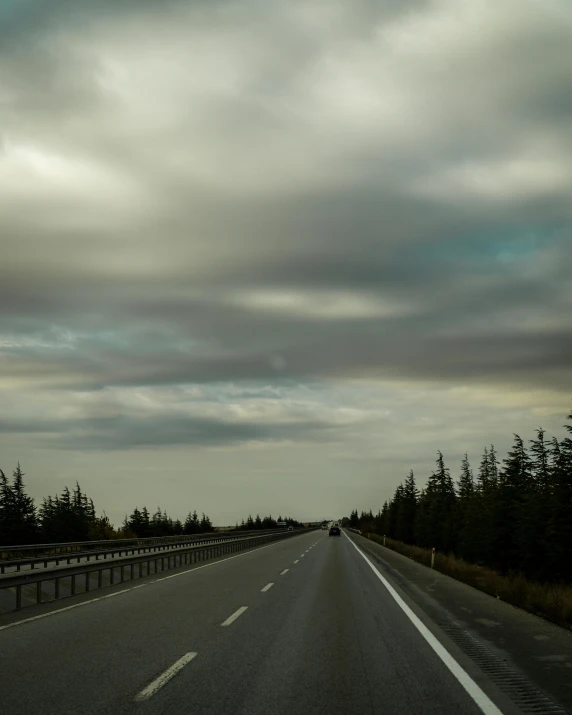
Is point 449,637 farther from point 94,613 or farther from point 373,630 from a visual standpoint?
point 94,613

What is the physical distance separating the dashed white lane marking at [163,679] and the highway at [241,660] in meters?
0.01

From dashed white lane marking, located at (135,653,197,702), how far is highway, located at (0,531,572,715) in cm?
1

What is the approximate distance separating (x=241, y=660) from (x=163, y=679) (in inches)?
56.6

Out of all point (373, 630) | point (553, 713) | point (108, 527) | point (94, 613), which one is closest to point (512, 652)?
point (373, 630)

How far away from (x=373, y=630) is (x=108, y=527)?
13980 cm

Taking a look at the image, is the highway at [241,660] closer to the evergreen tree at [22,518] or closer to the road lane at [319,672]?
the road lane at [319,672]

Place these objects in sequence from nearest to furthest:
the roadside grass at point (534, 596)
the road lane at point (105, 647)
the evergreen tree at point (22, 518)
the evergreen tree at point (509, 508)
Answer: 1. the road lane at point (105, 647)
2. the roadside grass at point (534, 596)
3. the evergreen tree at point (509, 508)
4. the evergreen tree at point (22, 518)

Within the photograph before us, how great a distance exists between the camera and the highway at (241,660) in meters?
7.06

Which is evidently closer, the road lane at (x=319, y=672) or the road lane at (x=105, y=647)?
the road lane at (x=319, y=672)

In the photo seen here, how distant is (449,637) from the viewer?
11.6 m

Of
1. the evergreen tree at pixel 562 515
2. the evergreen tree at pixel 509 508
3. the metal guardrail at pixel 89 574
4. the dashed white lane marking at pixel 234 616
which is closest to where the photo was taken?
the dashed white lane marking at pixel 234 616

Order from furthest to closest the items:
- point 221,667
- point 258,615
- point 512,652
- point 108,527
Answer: point 108,527, point 258,615, point 512,652, point 221,667

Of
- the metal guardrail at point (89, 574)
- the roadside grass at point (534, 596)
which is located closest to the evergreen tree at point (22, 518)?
the metal guardrail at point (89, 574)

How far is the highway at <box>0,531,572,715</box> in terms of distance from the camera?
7062 mm
